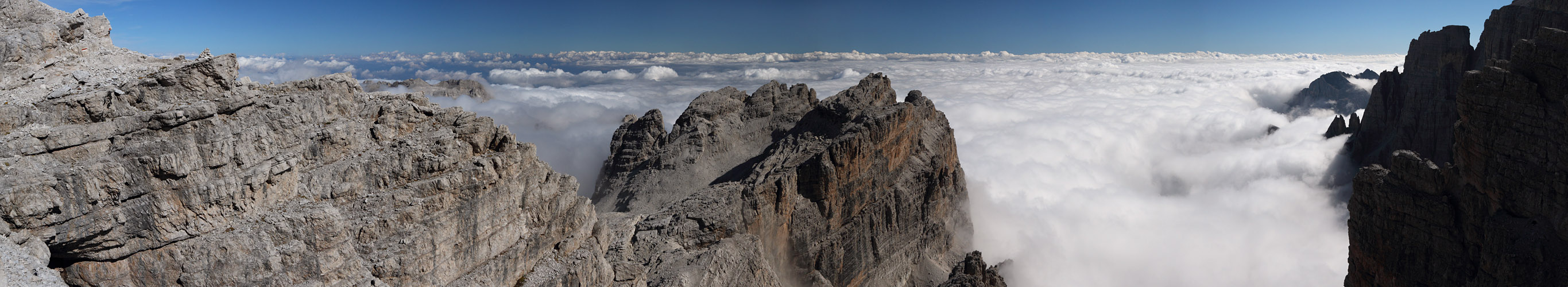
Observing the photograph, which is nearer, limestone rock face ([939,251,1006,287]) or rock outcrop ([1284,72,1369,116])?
limestone rock face ([939,251,1006,287])

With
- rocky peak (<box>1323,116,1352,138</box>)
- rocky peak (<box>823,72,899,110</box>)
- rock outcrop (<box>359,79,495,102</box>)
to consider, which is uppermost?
rocky peak (<box>823,72,899,110</box>)

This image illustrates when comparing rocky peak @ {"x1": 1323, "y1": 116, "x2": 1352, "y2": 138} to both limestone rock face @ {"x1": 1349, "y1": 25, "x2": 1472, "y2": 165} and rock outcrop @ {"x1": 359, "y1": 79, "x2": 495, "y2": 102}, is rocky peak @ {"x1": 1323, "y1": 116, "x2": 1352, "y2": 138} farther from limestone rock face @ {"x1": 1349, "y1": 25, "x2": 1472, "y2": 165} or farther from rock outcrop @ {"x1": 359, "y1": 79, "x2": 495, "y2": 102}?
rock outcrop @ {"x1": 359, "y1": 79, "x2": 495, "y2": 102}

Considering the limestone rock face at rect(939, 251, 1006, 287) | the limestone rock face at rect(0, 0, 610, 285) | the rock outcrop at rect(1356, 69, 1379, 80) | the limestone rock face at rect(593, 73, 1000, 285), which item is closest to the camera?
the limestone rock face at rect(0, 0, 610, 285)

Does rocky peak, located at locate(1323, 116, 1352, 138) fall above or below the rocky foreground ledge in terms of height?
below

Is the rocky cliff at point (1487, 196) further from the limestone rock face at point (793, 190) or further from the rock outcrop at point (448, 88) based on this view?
the rock outcrop at point (448, 88)

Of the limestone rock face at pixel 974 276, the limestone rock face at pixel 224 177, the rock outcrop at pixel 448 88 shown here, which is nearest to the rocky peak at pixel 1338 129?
the limestone rock face at pixel 974 276

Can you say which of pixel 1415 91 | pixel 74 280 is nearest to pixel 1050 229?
pixel 1415 91

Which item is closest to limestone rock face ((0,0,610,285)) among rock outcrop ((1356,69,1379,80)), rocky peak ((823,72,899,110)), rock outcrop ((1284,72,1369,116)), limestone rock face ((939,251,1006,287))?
limestone rock face ((939,251,1006,287))

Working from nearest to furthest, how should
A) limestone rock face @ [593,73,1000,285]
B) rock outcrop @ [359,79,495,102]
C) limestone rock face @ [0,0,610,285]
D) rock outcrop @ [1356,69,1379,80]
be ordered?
limestone rock face @ [0,0,610,285], limestone rock face @ [593,73,1000,285], rock outcrop @ [1356,69,1379,80], rock outcrop @ [359,79,495,102]
